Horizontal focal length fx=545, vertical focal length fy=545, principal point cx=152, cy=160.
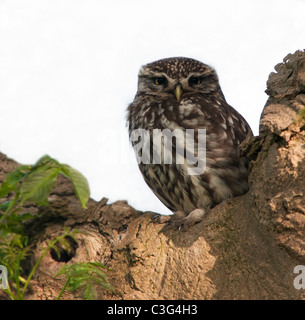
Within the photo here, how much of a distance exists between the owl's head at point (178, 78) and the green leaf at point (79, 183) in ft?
6.69

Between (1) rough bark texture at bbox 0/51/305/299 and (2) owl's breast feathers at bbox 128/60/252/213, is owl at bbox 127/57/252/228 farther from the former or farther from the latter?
(1) rough bark texture at bbox 0/51/305/299

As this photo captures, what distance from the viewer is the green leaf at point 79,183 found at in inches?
82.6

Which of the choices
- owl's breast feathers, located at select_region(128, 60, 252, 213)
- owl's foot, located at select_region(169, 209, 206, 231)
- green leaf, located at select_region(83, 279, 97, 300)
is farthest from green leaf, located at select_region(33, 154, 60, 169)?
owl's breast feathers, located at select_region(128, 60, 252, 213)

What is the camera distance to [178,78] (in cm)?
420

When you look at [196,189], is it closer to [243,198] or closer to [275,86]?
[243,198]

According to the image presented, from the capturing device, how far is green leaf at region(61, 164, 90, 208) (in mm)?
2099

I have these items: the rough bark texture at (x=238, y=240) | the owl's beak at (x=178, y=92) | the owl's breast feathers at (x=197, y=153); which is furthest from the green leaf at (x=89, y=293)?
the owl's beak at (x=178, y=92)

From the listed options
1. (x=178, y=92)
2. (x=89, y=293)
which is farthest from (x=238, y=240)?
(x=178, y=92)

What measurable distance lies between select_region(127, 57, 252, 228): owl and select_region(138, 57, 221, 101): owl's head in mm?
11

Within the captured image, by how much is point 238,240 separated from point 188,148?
808mm

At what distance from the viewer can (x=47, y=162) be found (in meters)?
2.21

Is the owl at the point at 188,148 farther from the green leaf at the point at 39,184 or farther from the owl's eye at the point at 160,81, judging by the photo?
the green leaf at the point at 39,184

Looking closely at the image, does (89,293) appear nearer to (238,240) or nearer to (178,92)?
(238,240)
